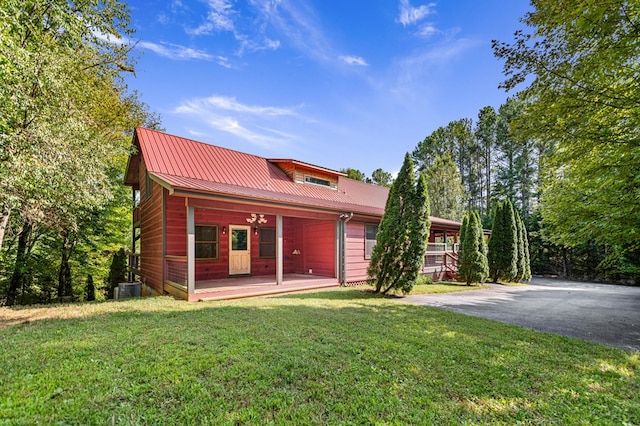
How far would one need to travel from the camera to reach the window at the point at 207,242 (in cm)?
962

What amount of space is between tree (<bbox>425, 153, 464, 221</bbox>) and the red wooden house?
14.9 metres

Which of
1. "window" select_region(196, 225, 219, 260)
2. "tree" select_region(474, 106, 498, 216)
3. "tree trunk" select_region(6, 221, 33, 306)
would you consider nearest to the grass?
"window" select_region(196, 225, 219, 260)

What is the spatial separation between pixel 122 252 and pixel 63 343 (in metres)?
10.3

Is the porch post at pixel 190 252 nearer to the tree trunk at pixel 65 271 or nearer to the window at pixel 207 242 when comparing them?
the window at pixel 207 242

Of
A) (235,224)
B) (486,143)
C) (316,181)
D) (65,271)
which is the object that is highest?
(486,143)

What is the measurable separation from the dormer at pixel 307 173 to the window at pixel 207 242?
4.13 metres

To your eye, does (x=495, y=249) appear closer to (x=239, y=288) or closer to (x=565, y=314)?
(x=565, y=314)

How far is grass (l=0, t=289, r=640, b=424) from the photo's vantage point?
96.7 inches

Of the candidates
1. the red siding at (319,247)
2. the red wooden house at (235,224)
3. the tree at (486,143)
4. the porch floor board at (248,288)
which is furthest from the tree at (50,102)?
the tree at (486,143)

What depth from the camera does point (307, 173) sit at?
13.0 meters

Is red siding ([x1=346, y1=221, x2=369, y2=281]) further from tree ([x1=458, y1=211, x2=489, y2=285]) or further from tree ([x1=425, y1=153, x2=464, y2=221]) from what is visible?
tree ([x1=425, y1=153, x2=464, y2=221])

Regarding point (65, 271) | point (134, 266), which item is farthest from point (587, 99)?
point (65, 271)

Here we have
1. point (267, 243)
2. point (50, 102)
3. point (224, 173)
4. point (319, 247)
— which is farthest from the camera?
point (267, 243)

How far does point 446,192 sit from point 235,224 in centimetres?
2028
